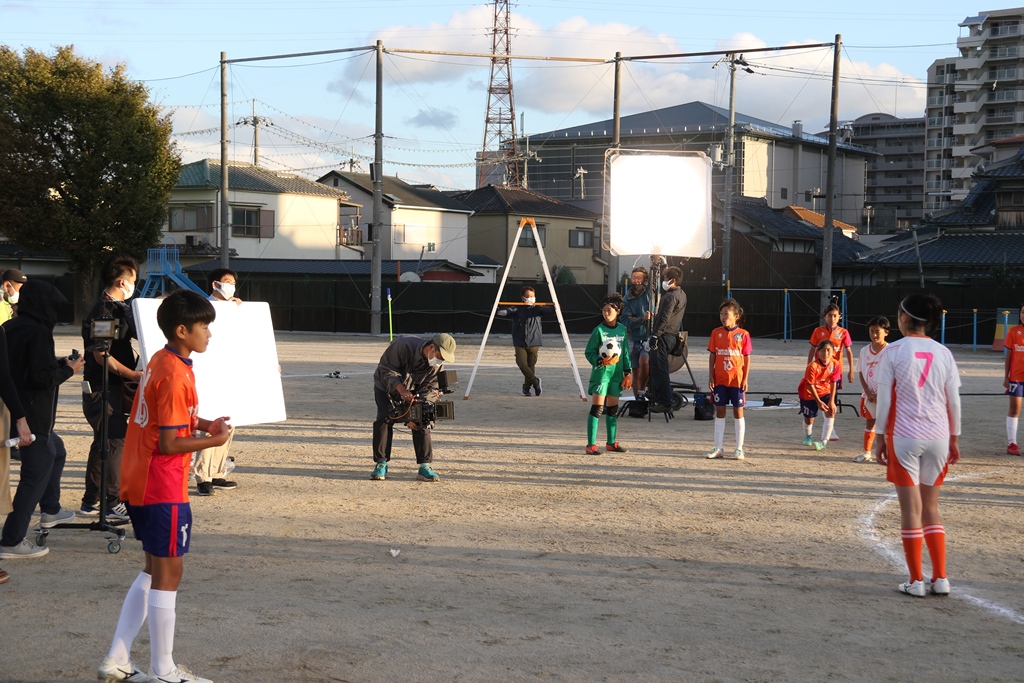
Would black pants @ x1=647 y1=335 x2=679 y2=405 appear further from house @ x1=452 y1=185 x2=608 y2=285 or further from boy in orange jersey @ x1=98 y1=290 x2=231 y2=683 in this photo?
house @ x1=452 y1=185 x2=608 y2=285

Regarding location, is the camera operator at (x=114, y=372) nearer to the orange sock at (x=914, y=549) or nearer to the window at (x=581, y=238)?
the orange sock at (x=914, y=549)

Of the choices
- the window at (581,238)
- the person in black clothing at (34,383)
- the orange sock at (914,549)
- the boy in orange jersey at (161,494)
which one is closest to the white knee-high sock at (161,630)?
the boy in orange jersey at (161,494)

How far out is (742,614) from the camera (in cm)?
527

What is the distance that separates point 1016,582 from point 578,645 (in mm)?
2951

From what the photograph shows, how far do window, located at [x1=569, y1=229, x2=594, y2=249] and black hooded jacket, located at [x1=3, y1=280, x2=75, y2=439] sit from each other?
50684mm

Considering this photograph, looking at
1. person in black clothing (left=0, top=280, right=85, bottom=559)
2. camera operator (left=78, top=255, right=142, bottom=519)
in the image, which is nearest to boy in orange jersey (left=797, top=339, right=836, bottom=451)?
camera operator (left=78, top=255, right=142, bottom=519)

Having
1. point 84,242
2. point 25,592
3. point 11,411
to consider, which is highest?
point 84,242

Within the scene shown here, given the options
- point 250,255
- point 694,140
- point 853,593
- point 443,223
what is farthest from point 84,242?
point 694,140

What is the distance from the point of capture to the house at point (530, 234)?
178 feet

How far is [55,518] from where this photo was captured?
6.91 metres

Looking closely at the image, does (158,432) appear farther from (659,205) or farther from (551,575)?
(659,205)

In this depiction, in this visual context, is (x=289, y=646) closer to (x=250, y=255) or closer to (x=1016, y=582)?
(x=1016, y=582)

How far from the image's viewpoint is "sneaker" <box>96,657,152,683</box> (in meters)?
4.07

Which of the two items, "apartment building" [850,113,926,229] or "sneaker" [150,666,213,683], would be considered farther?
"apartment building" [850,113,926,229]
